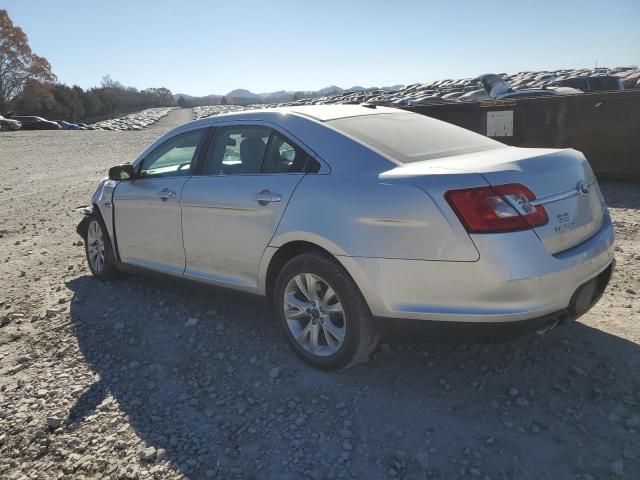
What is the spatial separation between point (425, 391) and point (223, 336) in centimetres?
160

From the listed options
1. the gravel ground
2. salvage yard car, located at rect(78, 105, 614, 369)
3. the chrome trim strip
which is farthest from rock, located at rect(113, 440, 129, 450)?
the chrome trim strip

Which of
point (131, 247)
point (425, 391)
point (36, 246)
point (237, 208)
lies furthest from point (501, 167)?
point (36, 246)

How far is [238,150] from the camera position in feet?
13.2

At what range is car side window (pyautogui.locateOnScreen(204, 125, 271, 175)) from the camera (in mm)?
3832

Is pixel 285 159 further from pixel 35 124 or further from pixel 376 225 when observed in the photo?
pixel 35 124

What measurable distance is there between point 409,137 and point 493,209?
106 centimetres

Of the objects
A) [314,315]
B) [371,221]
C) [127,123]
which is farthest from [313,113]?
[127,123]

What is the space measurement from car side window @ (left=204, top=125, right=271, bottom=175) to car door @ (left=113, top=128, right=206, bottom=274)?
222 millimetres

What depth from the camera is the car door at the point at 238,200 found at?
11.6 feet

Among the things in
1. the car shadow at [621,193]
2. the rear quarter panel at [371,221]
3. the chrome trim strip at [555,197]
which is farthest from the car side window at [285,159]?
the car shadow at [621,193]

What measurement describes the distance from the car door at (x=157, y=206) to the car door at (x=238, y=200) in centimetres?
17

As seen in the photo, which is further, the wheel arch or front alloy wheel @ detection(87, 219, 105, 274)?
front alloy wheel @ detection(87, 219, 105, 274)

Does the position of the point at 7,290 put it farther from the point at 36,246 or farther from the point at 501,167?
the point at 501,167

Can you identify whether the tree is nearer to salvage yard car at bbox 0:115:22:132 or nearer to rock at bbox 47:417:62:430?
salvage yard car at bbox 0:115:22:132
